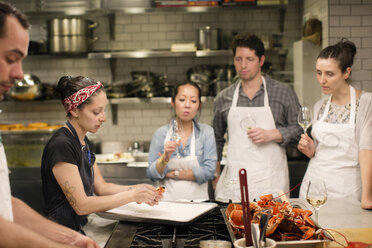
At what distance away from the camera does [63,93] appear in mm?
2449

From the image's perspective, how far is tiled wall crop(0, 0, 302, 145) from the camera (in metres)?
5.81

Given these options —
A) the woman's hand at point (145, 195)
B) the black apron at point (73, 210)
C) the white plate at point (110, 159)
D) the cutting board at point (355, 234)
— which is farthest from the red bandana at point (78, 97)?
the white plate at point (110, 159)

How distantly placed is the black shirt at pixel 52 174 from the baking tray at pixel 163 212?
0.59 ft

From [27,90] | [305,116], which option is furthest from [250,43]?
[27,90]

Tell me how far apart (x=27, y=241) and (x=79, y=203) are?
2.79 ft

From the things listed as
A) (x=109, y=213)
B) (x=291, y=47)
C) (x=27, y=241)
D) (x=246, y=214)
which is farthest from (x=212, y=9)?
(x=27, y=241)

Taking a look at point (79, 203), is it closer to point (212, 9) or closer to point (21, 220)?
point (21, 220)

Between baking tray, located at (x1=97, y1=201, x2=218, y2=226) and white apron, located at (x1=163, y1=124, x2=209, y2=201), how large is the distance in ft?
2.35

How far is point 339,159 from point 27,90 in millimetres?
3893

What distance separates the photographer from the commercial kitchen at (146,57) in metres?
4.89

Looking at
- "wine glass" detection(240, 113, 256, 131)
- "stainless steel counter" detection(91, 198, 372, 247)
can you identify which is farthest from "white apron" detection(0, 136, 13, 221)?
"wine glass" detection(240, 113, 256, 131)

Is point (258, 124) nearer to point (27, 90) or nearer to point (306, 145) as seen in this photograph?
point (306, 145)

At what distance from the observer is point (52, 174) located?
2.29 m

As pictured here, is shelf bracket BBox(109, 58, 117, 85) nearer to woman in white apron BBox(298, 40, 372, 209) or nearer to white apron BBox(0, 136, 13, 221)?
woman in white apron BBox(298, 40, 372, 209)
